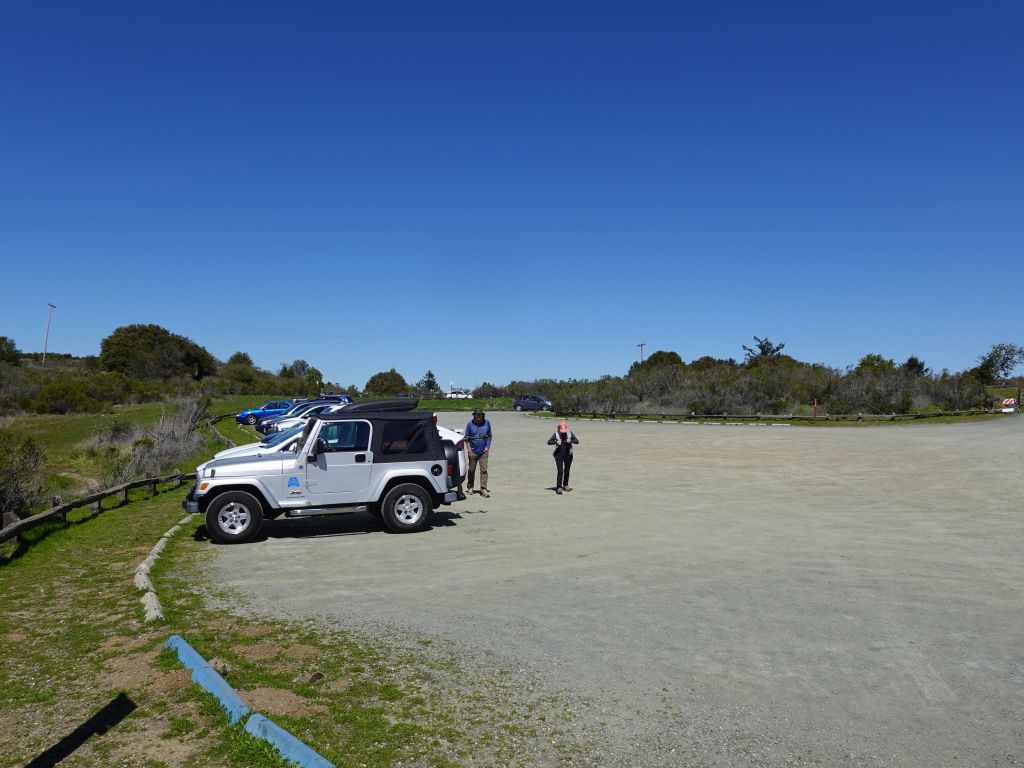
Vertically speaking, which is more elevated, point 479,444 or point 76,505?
point 479,444

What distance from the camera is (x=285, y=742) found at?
3.92 metres

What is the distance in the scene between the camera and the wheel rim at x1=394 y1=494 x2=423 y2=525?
11414 mm

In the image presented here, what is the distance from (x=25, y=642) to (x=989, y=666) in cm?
798

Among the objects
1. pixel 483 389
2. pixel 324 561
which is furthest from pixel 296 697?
pixel 483 389

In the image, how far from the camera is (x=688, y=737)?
4301mm

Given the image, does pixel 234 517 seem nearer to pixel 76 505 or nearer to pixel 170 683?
pixel 76 505

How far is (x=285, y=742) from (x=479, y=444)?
11569mm

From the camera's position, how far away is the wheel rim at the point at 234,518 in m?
10.5

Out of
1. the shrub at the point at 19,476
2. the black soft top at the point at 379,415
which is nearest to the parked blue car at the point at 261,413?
the shrub at the point at 19,476

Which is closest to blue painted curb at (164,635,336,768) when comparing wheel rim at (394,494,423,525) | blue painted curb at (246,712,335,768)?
blue painted curb at (246,712,335,768)

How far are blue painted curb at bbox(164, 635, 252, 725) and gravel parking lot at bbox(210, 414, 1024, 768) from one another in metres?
1.42

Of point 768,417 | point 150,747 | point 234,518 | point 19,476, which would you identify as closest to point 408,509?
point 234,518

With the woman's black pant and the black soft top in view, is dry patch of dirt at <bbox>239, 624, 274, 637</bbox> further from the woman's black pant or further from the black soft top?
the woman's black pant

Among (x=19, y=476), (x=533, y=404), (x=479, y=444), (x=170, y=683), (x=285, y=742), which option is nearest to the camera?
(x=285, y=742)
